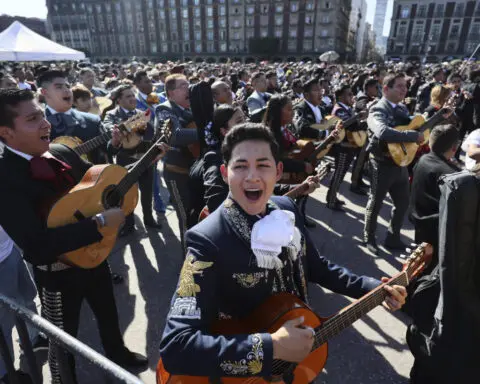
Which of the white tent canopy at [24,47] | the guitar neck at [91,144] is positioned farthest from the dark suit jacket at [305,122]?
the white tent canopy at [24,47]

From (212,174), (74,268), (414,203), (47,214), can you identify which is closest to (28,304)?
(74,268)

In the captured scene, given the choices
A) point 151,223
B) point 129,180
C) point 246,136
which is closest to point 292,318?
point 246,136

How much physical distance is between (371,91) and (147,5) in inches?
3163

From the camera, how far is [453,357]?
6.39 ft

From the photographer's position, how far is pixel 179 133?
3.93 meters

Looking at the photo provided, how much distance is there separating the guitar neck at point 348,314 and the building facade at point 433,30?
74.5 meters

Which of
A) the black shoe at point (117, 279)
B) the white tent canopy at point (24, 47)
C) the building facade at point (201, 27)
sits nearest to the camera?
the black shoe at point (117, 279)

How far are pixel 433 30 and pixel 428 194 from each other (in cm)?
8281

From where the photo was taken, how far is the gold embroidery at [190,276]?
145cm

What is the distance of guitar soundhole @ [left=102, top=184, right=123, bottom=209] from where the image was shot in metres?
2.50

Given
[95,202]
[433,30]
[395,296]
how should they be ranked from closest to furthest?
[395,296] < [95,202] < [433,30]

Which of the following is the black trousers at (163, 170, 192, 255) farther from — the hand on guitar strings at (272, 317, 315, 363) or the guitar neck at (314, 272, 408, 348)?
the hand on guitar strings at (272, 317, 315, 363)

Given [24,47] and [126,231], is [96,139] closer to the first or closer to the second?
[126,231]

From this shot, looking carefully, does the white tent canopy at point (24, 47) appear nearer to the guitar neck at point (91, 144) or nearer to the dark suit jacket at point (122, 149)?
the dark suit jacket at point (122, 149)
